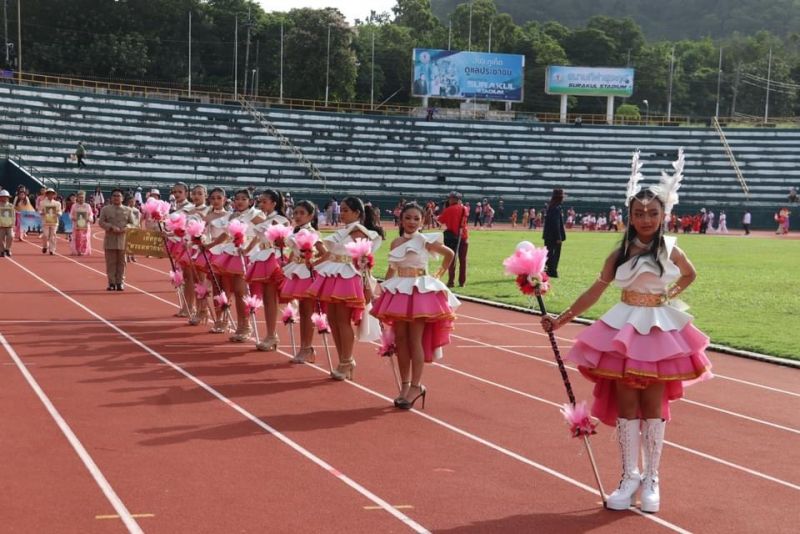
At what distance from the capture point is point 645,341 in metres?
6.36

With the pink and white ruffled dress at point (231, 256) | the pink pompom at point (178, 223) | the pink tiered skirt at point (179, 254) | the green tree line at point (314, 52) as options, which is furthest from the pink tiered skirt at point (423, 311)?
the green tree line at point (314, 52)

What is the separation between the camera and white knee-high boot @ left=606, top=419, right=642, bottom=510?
6.43m

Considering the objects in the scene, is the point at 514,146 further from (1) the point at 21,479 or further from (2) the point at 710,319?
(1) the point at 21,479

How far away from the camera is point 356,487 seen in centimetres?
675

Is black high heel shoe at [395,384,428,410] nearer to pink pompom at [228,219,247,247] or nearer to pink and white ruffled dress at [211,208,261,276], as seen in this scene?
pink pompom at [228,219,247,247]

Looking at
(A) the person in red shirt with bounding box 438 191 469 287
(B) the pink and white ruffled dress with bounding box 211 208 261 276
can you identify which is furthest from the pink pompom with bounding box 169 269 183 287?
(A) the person in red shirt with bounding box 438 191 469 287

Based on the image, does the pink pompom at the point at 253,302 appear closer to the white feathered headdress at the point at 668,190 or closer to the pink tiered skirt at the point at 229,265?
the pink tiered skirt at the point at 229,265

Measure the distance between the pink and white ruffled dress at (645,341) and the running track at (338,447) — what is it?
0.79 meters

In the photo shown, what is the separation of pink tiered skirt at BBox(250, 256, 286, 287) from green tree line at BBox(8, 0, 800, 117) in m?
59.0

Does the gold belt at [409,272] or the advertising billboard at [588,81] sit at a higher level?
the advertising billboard at [588,81]

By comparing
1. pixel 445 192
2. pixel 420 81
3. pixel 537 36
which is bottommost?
pixel 445 192

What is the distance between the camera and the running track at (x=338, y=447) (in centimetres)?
621

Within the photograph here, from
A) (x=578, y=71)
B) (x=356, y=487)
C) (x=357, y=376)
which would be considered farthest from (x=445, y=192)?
(x=356, y=487)

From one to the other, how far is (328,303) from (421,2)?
10615 centimetres
